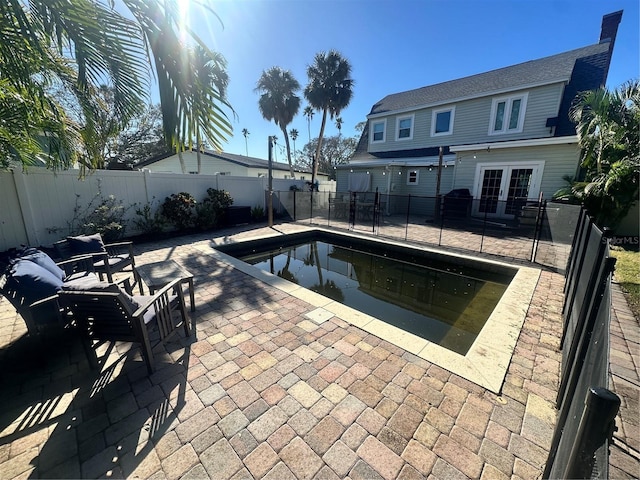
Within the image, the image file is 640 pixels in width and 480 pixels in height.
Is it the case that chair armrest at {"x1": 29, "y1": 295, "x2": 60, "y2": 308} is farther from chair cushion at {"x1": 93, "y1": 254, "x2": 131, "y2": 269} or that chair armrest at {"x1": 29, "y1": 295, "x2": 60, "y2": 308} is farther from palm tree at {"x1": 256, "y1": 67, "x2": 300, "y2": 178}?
palm tree at {"x1": 256, "y1": 67, "x2": 300, "y2": 178}

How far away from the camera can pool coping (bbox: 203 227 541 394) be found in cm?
247

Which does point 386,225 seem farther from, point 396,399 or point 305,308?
point 396,399

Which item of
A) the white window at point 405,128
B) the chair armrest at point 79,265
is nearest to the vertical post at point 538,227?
the chair armrest at point 79,265

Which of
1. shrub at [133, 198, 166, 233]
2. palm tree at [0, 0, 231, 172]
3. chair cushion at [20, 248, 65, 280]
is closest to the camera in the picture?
palm tree at [0, 0, 231, 172]

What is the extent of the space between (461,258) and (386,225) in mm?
4323

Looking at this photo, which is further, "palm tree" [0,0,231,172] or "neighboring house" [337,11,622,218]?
"neighboring house" [337,11,622,218]

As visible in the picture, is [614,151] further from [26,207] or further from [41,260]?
[26,207]

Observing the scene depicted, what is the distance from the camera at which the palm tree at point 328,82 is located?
16.0 metres

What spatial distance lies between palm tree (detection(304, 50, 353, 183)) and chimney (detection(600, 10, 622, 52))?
37.5 feet

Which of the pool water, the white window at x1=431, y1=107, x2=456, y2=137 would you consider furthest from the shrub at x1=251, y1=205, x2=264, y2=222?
the white window at x1=431, y1=107, x2=456, y2=137

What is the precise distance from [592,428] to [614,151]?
938 cm

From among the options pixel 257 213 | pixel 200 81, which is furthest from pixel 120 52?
pixel 257 213

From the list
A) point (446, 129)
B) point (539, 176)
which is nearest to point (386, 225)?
point (539, 176)

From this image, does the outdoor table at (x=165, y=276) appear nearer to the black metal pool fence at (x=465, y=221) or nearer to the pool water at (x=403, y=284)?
the pool water at (x=403, y=284)
